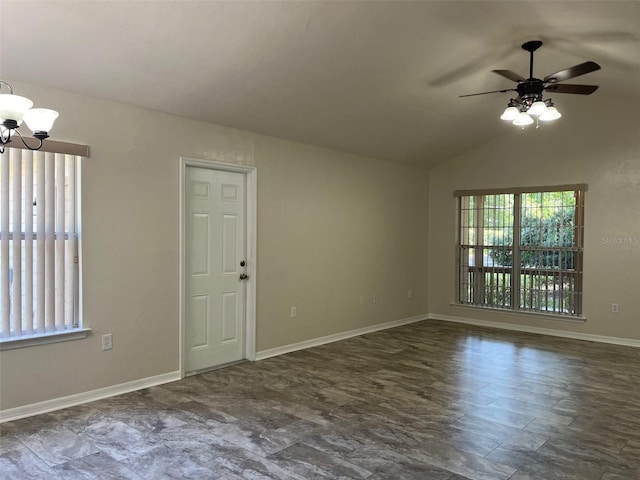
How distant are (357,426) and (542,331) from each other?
4.30 m

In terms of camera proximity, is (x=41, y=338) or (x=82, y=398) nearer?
(x=41, y=338)

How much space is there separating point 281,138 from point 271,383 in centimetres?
261

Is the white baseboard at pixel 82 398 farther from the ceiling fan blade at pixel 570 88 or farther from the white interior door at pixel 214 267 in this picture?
the ceiling fan blade at pixel 570 88

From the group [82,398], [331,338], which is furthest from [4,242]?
[331,338]

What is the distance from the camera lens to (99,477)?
2.63 m

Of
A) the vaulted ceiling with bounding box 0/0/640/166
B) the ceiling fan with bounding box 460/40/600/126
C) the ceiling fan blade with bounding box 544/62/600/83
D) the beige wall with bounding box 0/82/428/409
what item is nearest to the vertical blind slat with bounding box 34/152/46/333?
the beige wall with bounding box 0/82/428/409

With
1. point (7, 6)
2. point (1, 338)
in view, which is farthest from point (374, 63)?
point (1, 338)

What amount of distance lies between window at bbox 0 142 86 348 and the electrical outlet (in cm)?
23

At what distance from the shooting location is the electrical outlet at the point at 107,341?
385 centimetres

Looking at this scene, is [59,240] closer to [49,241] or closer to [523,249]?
[49,241]

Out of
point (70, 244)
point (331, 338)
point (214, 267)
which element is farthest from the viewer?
point (331, 338)

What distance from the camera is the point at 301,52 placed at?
371 centimetres

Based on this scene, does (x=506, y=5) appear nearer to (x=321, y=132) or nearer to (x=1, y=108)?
(x=321, y=132)

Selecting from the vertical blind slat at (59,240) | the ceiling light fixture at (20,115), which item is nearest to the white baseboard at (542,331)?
the vertical blind slat at (59,240)
